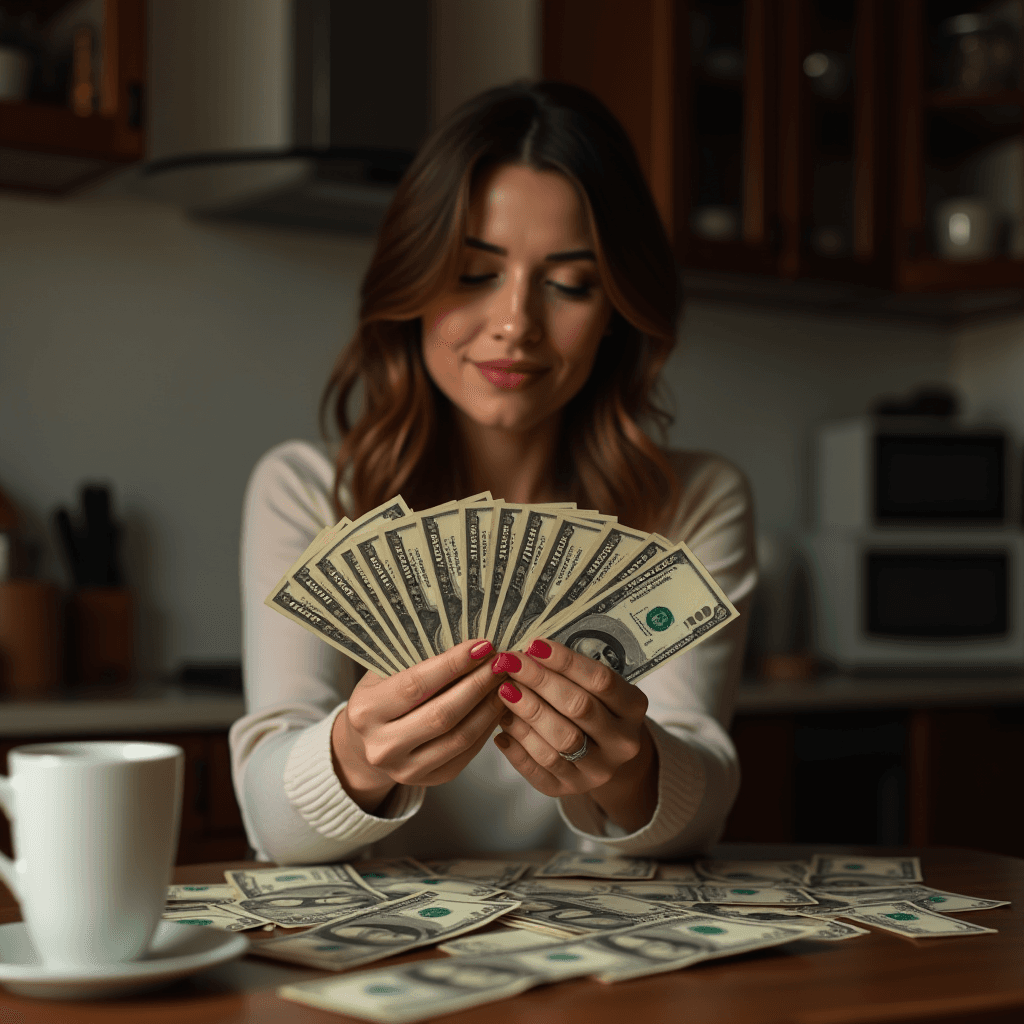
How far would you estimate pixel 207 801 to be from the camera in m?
2.01

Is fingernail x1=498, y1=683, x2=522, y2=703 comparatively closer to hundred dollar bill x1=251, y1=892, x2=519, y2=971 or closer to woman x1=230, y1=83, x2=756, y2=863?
woman x1=230, y1=83, x2=756, y2=863

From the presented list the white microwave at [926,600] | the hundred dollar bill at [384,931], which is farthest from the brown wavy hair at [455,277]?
the white microwave at [926,600]

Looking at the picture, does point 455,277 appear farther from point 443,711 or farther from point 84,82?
point 84,82

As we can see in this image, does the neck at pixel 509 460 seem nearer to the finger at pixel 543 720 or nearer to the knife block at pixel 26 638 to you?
the finger at pixel 543 720

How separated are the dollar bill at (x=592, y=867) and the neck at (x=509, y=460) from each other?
1.73 feet

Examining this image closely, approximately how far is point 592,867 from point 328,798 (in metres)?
0.23

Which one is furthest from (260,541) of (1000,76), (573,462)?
(1000,76)

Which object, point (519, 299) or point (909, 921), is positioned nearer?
point (909, 921)

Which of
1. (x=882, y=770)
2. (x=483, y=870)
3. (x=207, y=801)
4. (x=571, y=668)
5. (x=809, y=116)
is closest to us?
(x=571, y=668)

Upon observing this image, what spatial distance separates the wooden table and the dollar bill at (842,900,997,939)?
0.05 ft

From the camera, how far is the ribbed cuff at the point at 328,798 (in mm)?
1053

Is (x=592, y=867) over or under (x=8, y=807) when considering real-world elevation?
under

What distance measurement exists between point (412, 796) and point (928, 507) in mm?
2113

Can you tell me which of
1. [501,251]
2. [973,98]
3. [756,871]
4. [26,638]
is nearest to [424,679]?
[756,871]
